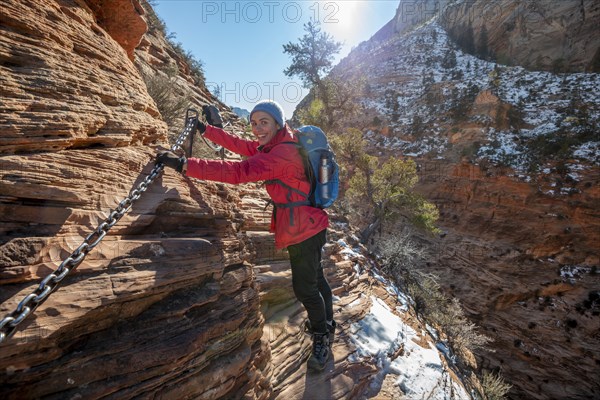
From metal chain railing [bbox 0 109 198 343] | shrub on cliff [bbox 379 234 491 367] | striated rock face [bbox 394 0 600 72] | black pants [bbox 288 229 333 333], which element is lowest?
shrub on cliff [bbox 379 234 491 367]

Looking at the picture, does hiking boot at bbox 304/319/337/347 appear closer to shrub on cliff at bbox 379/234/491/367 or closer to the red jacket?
the red jacket

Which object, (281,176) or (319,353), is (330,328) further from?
(281,176)

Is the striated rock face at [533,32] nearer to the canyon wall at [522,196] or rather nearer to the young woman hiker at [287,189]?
the canyon wall at [522,196]

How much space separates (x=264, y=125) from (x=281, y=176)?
22.5 inches

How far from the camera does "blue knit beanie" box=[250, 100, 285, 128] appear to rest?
2732 mm

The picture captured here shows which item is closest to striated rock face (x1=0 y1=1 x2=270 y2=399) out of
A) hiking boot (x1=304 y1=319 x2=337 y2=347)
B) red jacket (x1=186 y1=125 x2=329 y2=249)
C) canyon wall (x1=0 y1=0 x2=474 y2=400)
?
canyon wall (x1=0 y1=0 x2=474 y2=400)

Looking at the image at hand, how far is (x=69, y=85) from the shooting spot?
7.57 feet

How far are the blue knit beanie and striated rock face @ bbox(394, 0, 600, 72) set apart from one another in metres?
29.2

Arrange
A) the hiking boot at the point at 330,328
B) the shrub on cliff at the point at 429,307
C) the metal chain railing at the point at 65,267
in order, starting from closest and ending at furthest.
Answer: the metal chain railing at the point at 65,267
the hiking boot at the point at 330,328
the shrub on cliff at the point at 429,307

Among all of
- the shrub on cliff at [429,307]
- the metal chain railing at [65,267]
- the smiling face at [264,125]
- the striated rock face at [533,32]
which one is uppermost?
the striated rock face at [533,32]

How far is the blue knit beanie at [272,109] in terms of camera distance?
2.73 meters

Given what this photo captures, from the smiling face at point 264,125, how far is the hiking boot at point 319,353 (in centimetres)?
226

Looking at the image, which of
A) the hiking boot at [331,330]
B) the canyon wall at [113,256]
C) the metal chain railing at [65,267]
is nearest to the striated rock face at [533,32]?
the hiking boot at [331,330]

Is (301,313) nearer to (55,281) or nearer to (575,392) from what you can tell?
(55,281)
